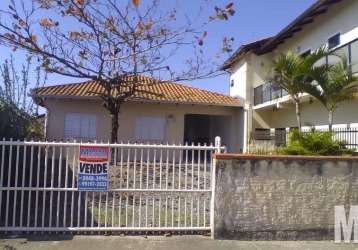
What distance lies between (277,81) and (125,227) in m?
7.76

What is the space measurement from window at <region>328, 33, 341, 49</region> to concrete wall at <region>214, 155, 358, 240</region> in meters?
9.65

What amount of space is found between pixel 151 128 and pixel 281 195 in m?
14.4

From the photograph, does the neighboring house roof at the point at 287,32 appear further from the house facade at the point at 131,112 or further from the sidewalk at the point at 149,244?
the sidewalk at the point at 149,244

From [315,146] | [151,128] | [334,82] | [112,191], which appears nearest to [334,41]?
[334,82]

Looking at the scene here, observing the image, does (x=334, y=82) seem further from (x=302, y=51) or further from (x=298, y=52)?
(x=298, y=52)

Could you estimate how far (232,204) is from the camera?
7.23m

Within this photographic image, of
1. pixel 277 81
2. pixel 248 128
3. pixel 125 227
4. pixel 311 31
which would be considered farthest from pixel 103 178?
pixel 248 128

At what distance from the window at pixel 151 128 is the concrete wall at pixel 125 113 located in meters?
0.21

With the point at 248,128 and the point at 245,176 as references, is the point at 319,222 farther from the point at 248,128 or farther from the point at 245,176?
the point at 248,128

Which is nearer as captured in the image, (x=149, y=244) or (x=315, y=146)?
(x=149, y=244)

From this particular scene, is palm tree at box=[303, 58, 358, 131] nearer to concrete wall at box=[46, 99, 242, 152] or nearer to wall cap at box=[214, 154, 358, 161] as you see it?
wall cap at box=[214, 154, 358, 161]

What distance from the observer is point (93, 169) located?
281 inches

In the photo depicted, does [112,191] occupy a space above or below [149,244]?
above

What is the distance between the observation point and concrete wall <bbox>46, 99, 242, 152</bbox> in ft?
67.1
